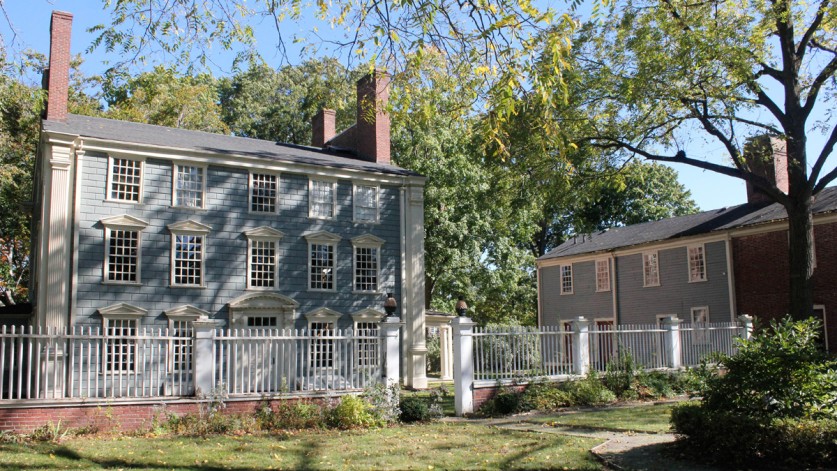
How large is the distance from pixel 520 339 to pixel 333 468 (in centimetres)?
835

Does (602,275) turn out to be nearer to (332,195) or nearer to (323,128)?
(323,128)

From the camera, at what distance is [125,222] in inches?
830

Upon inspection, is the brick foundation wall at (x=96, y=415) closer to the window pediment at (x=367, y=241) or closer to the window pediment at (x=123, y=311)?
the window pediment at (x=123, y=311)

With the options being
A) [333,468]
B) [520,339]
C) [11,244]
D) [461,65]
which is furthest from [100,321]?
[11,244]

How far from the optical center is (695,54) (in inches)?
732

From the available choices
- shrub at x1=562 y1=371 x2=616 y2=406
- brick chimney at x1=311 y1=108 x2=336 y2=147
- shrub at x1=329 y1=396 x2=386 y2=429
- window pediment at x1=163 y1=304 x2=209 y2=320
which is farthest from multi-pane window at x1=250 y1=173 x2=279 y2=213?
shrub at x1=562 y1=371 x2=616 y2=406

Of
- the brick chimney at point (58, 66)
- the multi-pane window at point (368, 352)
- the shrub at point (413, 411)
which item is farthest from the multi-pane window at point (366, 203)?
the shrub at point (413, 411)

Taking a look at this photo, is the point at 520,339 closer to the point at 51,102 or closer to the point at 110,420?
the point at 110,420

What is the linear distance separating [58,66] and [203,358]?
44.0ft

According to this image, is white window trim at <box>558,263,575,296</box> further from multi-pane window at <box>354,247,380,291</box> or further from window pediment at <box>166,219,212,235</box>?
window pediment at <box>166,219,212,235</box>

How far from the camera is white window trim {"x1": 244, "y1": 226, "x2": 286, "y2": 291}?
22.9 meters

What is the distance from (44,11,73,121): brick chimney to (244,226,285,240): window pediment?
6541 mm

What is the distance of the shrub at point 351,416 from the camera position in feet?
43.6

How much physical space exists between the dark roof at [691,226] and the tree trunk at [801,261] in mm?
5162
